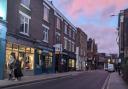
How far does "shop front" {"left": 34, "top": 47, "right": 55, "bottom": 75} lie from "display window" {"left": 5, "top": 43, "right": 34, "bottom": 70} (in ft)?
7.88

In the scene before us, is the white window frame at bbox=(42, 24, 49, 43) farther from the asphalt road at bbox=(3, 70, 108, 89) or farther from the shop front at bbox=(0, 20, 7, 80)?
the shop front at bbox=(0, 20, 7, 80)

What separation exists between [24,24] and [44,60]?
12088mm

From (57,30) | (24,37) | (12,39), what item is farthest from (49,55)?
(12,39)

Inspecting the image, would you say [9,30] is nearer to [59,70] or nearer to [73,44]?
[59,70]

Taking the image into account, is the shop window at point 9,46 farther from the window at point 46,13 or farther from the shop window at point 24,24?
the window at point 46,13

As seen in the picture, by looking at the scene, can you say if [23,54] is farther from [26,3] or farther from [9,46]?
[26,3]

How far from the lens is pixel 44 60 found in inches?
2173

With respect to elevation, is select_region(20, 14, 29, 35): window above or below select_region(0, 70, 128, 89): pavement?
above

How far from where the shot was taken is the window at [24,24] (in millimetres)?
43000

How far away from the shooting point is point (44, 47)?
54500 mm

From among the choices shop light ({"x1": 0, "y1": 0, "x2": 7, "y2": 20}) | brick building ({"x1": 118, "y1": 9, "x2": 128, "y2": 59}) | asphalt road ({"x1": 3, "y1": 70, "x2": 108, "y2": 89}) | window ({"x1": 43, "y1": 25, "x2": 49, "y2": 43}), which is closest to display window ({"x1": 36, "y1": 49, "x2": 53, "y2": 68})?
window ({"x1": 43, "y1": 25, "x2": 49, "y2": 43})

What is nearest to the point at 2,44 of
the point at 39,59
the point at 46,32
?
the point at 39,59

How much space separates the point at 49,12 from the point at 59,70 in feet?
42.1

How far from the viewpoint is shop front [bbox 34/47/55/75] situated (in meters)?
50.2
